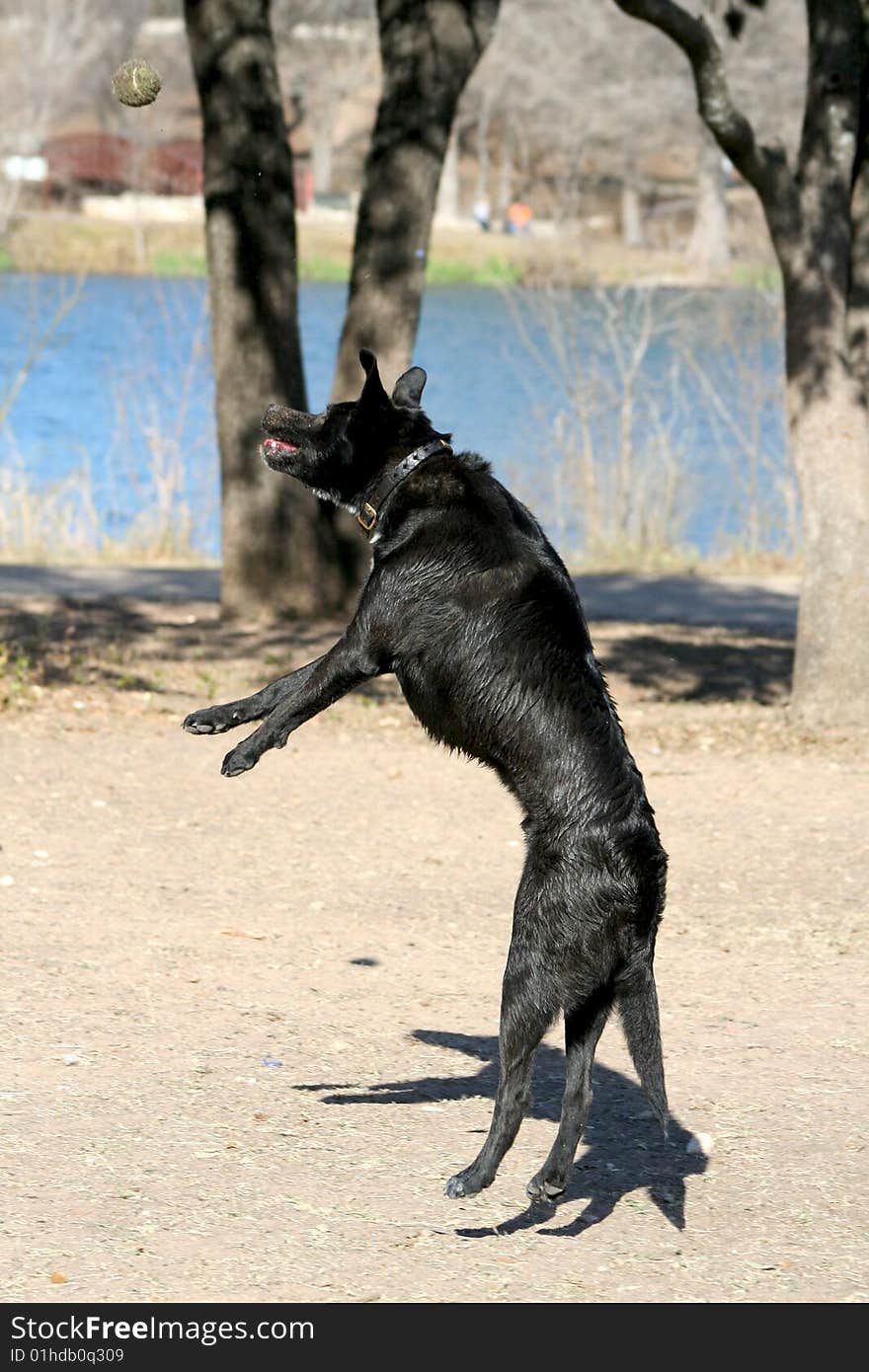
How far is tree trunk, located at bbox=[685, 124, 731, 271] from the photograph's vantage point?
142 feet

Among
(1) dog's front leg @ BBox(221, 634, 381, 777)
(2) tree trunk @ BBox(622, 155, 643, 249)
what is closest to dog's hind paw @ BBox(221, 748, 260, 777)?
(1) dog's front leg @ BBox(221, 634, 381, 777)

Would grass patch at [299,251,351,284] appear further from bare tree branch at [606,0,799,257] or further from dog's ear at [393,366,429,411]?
dog's ear at [393,366,429,411]

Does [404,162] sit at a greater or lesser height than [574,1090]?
greater

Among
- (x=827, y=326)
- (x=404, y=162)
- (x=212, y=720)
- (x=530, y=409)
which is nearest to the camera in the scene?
(x=212, y=720)

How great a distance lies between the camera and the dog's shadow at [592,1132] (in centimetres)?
481

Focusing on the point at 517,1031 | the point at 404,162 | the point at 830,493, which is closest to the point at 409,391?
the point at 517,1031

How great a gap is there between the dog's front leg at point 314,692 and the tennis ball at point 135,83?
134 inches

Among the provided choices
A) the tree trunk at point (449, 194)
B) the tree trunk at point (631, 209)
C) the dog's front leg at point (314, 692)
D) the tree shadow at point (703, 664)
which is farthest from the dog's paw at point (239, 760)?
the tree trunk at point (449, 194)

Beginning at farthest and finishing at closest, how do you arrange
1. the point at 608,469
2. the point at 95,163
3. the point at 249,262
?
1. the point at 95,163
2. the point at 608,469
3. the point at 249,262

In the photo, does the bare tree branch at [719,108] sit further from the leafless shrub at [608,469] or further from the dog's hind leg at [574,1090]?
the dog's hind leg at [574,1090]

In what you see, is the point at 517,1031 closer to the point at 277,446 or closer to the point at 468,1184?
the point at 468,1184

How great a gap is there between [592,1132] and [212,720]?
1751mm

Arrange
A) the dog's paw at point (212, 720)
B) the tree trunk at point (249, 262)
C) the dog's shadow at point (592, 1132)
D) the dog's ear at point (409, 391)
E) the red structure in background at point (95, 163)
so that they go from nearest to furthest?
the dog's paw at point (212, 720), the dog's shadow at point (592, 1132), the dog's ear at point (409, 391), the tree trunk at point (249, 262), the red structure in background at point (95, 163)

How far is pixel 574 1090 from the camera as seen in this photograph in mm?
4605
